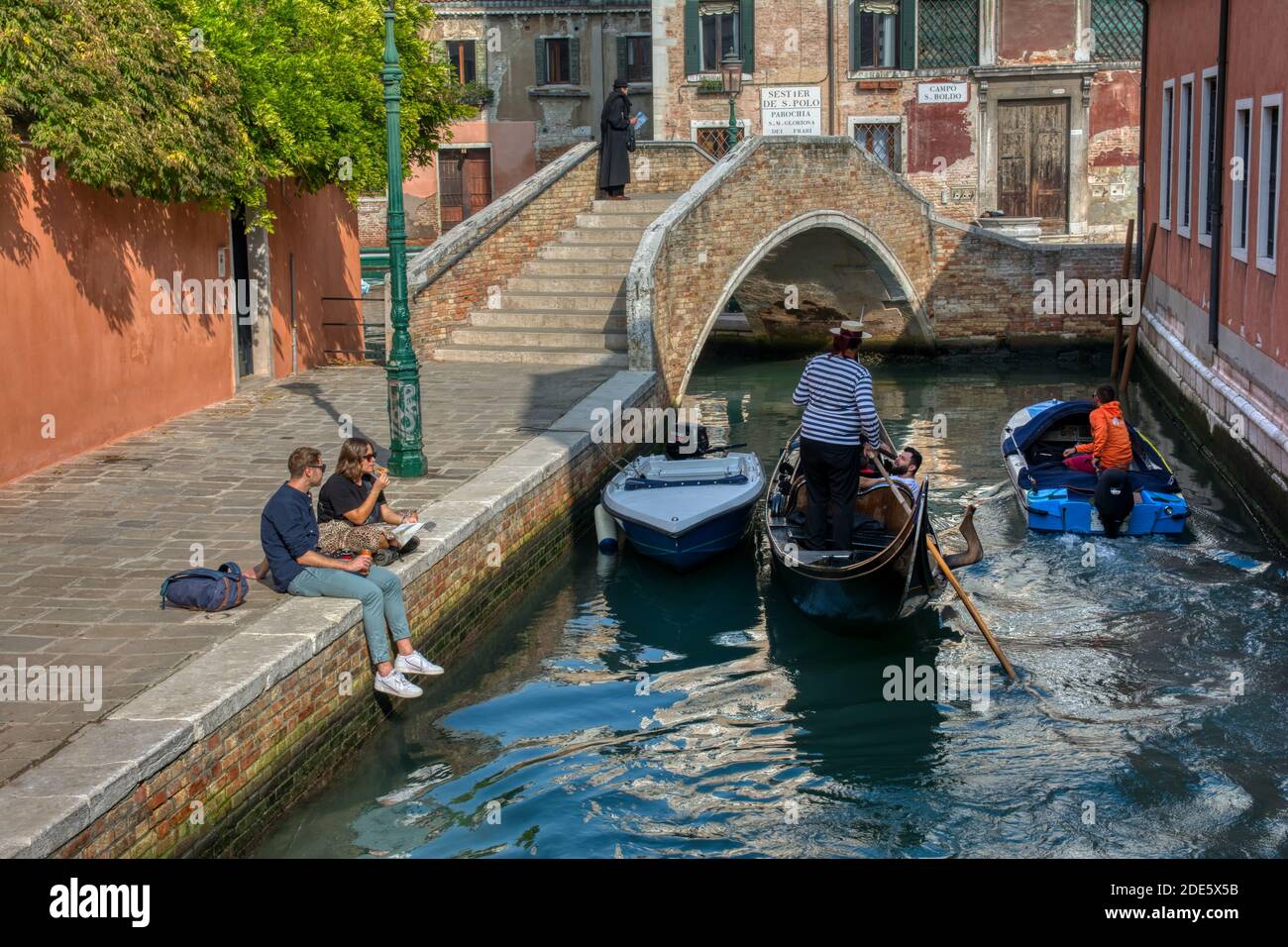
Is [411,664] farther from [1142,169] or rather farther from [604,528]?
[1142,169]

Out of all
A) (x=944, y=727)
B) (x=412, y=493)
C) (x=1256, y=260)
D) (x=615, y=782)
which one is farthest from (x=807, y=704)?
(x=1256, y=260)

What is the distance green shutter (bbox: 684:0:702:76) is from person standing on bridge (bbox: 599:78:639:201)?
6.39 m

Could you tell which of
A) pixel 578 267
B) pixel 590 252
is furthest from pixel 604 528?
pixel 590 252

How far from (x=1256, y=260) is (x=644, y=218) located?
6.60 metres

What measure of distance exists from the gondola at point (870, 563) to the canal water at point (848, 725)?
25cm

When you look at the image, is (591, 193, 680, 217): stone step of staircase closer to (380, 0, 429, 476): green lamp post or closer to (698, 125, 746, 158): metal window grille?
(698, 125, 746, 158): metal window grille

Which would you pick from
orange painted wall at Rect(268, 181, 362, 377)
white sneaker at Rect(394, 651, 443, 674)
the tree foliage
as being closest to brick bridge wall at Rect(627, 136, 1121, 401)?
the tree foliage

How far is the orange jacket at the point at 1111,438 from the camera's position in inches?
397

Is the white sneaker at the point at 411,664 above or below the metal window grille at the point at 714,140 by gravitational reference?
below

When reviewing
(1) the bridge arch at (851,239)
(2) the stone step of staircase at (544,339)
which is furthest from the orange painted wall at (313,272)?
(1) the bridge arch at (851,239)

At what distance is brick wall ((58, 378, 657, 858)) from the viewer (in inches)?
193

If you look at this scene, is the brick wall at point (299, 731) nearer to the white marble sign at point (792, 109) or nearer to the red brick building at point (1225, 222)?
the red brick building at point (1225, 222)
